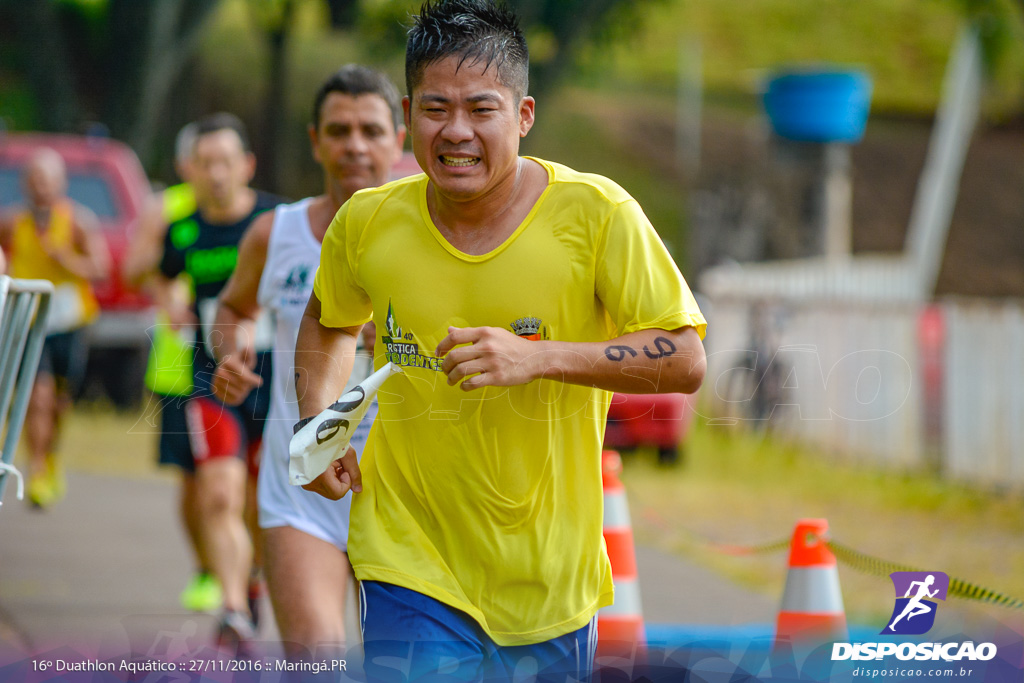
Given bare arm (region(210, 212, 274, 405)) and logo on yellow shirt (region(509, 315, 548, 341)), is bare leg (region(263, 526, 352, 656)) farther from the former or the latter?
logo on yellow shirt (region(509, 315, 548, 341))

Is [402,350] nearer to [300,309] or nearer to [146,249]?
[300,309]

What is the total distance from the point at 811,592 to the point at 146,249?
14.1 feet

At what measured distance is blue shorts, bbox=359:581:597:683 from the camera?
9.37 ft

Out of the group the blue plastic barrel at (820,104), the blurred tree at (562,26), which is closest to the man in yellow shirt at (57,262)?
the blurred tree at (562,26)

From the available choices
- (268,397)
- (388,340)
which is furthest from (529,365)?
(268,397)

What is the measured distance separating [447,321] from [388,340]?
0.72 feet

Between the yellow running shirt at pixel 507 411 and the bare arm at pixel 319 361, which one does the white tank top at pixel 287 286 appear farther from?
the yellow running shirt at pixel 507 411

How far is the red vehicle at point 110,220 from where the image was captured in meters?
12.7

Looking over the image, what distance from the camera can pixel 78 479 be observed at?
10.5 metres

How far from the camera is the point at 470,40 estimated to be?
2762mm

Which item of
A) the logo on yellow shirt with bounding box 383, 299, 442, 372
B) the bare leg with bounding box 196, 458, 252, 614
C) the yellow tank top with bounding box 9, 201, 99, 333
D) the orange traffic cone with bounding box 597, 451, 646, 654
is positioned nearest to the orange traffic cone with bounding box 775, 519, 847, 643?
the orange traffic cone with bounding box 597, 451, 646, 654

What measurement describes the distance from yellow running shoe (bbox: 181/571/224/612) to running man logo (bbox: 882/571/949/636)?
3.59 meters

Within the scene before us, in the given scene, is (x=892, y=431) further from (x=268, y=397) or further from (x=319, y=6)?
(x=319, y=6)

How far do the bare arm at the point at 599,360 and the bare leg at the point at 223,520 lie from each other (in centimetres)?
340
